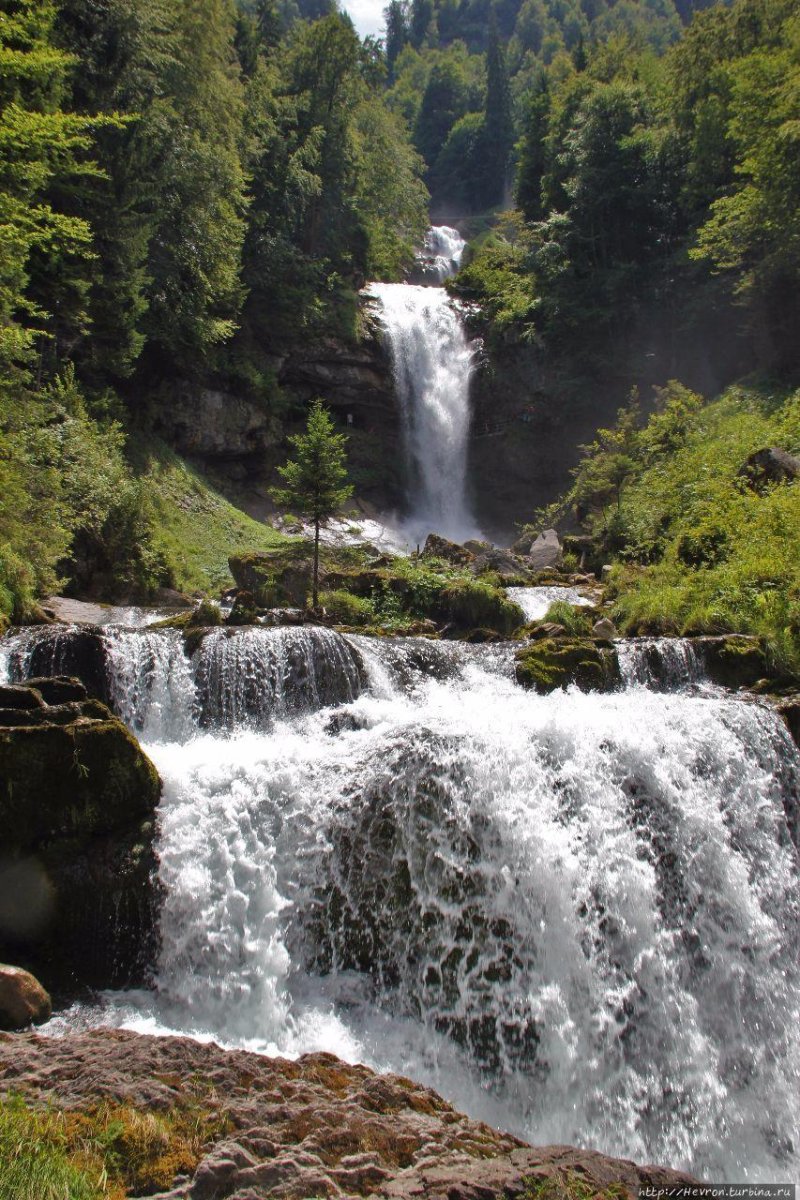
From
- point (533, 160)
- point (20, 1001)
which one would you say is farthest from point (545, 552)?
point (533, 160)

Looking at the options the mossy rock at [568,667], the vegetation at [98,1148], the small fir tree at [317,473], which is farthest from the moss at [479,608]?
the vegetation at [98,1148]

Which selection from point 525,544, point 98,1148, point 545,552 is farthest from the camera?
point 525,544

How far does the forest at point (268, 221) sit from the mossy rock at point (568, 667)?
26.6 ft

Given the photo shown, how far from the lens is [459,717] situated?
859 centimetres

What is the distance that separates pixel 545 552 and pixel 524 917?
625 inches

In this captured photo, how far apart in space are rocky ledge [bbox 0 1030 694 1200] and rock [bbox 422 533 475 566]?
15.7m

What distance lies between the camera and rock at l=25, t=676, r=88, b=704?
760cm

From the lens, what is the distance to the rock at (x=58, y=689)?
7602mm

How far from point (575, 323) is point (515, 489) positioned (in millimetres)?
7254

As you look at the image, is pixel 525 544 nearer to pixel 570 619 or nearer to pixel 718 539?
pixel 718 539

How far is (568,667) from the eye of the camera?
11.4 metres

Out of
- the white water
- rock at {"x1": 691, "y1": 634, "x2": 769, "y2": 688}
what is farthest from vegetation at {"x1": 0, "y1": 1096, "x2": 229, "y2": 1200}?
the white water

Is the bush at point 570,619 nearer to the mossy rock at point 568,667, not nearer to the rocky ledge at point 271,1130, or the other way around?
the mossy rock at point 568,667

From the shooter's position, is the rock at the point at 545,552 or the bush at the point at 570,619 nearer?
the bush at the point at 570,619
